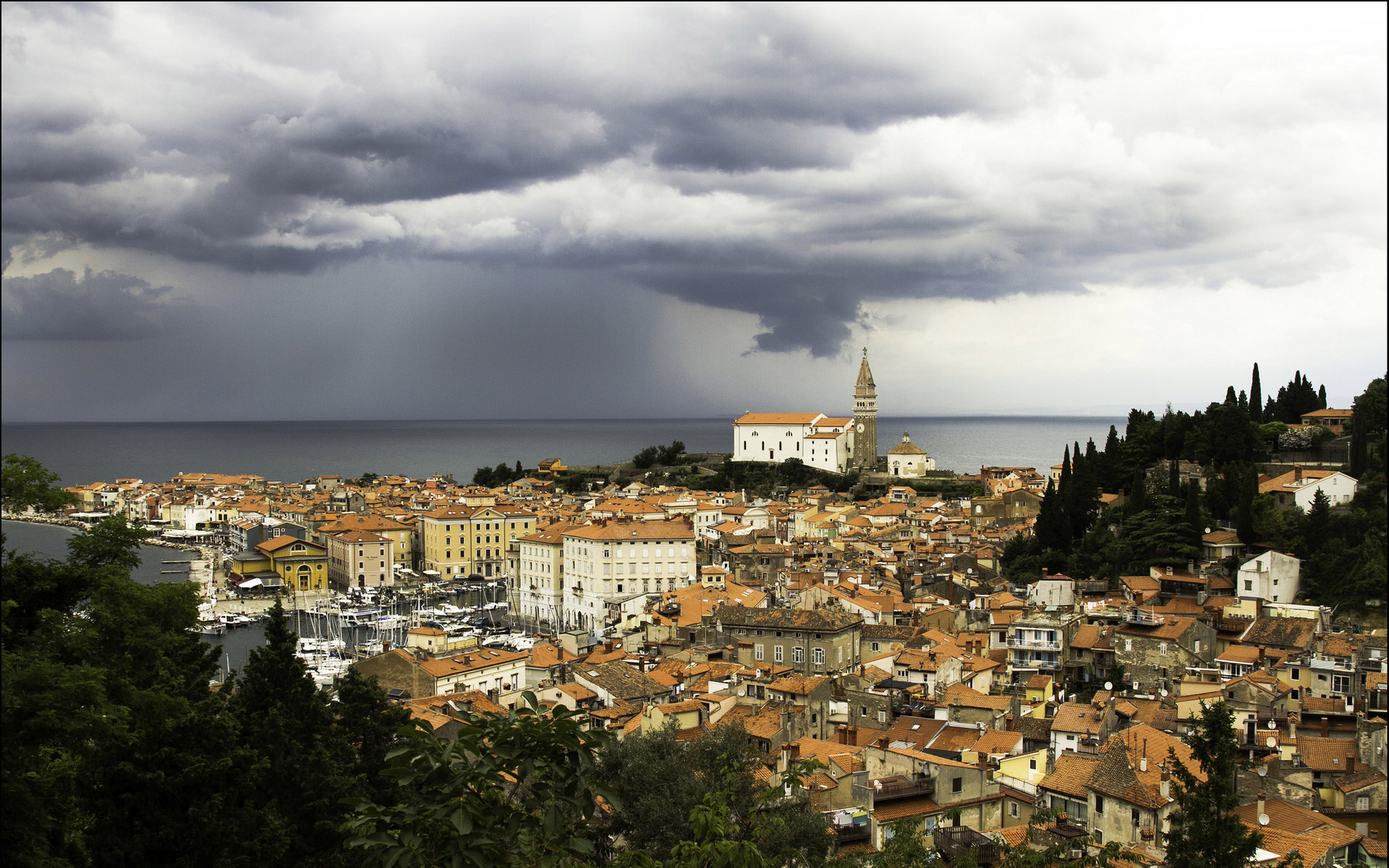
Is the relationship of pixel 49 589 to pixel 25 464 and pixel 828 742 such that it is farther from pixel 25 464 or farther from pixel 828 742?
pixel 828 742

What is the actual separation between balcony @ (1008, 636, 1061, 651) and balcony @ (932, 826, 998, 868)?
1178 cm

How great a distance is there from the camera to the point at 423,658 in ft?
89.2

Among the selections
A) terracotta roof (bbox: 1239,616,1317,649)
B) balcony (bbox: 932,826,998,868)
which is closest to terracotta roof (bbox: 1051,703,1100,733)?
balcony (bbox: 932,826,998,868)

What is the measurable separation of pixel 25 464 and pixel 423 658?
63.0 feet

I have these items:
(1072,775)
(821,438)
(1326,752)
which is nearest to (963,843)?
(1072,775)

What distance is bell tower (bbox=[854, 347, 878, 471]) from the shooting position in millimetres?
87562

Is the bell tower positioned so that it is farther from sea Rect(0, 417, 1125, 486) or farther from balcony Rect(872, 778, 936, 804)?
balcony Rect(872, 778, 936, 804)

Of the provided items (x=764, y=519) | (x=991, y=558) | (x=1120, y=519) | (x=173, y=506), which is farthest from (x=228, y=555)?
(x=1120, y=519)

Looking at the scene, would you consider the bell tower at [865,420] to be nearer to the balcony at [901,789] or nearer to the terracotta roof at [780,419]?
the terracotta roof at [780,419]

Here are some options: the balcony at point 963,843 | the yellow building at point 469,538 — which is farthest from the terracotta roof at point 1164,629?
the yellow building at point 469,538

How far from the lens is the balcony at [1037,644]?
81.3 ft

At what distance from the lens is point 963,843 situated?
12.8 m

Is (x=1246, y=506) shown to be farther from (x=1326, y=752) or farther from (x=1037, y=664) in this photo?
(x=1326, y=752)

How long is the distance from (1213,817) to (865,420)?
262 feet
